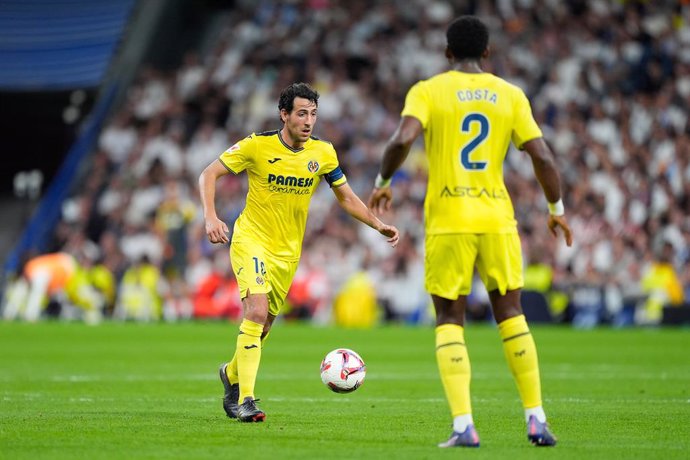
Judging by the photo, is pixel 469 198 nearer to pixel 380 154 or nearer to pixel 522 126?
pixel 522 126

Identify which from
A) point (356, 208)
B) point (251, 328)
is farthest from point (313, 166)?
point (251, 328)

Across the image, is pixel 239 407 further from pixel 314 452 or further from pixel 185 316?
pixel 185 316

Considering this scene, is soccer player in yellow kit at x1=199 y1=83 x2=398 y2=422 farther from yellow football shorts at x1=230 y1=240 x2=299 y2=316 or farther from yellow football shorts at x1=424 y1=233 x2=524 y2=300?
yellow football shorts at x1=424 y1=233 x2=524 y2=300

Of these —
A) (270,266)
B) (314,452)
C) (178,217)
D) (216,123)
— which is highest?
(216,123)

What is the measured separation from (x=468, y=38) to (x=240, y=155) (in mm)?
2663

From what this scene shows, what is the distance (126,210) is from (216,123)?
3238 millimetres

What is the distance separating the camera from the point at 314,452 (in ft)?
25.2

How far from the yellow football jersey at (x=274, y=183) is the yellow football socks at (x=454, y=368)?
2.53 meters

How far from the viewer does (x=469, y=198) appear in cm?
796

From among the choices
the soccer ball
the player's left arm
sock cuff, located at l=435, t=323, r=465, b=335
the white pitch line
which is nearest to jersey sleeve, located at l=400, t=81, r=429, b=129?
sock cuff, located at l=435, t=323, r=465, b=335

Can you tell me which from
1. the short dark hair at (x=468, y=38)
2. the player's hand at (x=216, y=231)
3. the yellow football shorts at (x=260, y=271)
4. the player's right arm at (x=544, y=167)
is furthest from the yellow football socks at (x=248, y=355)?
the short dark hair at (x=468, y=38)

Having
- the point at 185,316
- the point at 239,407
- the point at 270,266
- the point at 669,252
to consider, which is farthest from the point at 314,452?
the point at 185,316

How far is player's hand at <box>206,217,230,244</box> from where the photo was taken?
939cm

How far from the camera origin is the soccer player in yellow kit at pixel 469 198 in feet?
25.8
